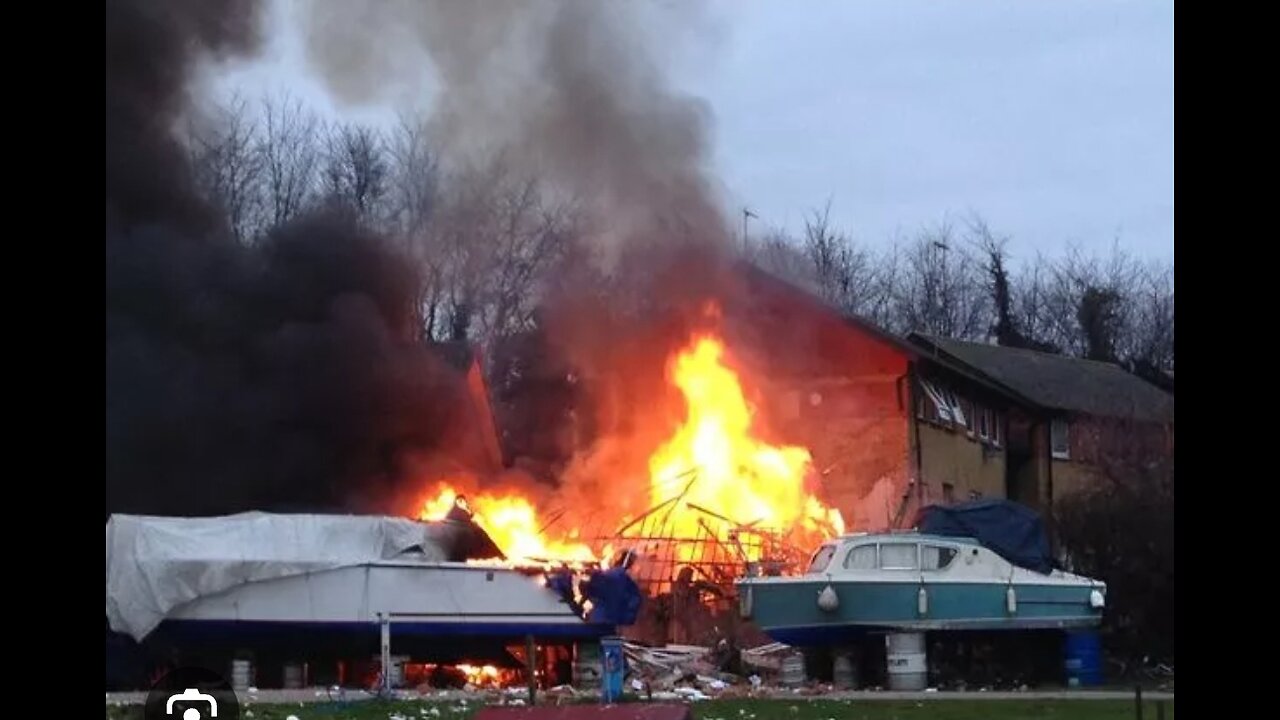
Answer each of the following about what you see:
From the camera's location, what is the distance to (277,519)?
77.8 feet

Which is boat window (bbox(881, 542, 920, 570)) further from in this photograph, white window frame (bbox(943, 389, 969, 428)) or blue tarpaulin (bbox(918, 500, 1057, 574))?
white window frame (bbox(943, 389, 969, 428))

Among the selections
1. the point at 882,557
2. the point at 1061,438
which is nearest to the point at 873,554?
the point at 882,557

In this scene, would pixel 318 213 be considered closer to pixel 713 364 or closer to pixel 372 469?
pixel 372 469

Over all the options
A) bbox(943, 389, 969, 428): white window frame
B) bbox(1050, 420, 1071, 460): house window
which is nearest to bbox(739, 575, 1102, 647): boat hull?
bbox(943, 389, 969, 428): white window frame

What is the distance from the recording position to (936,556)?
A: 24.5 m

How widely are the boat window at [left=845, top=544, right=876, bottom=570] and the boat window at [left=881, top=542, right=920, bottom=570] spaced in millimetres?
140

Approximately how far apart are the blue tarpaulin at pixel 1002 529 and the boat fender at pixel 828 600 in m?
2.24

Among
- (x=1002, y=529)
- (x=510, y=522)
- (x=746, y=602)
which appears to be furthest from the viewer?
(x=510, y=522)

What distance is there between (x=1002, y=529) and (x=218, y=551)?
1101 cm

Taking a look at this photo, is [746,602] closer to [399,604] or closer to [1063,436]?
[399,604]

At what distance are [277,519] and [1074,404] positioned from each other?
83.3 ft

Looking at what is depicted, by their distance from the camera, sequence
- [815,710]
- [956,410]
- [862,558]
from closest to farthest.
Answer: [815,710]
[862,558]
[956,410]
